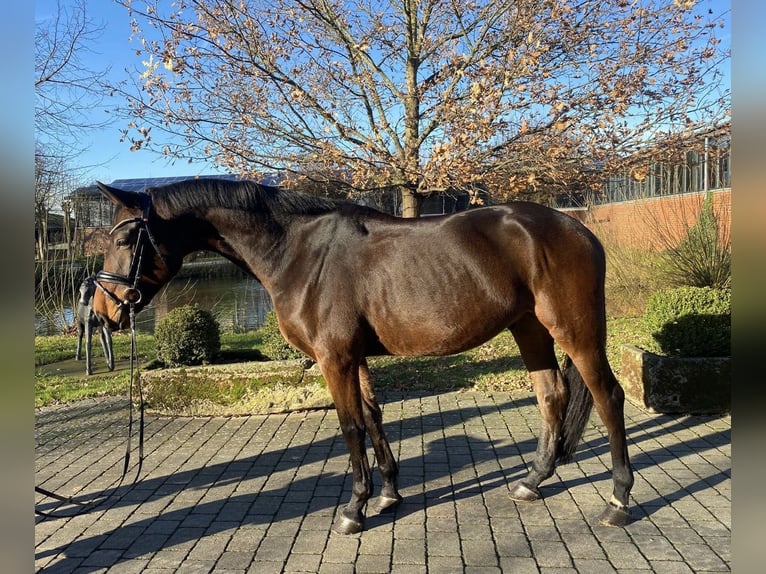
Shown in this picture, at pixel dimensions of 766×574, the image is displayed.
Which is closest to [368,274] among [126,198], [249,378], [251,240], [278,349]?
[251,240]

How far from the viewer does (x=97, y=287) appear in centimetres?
303

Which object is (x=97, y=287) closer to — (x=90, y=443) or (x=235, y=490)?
(x=235, y=490)

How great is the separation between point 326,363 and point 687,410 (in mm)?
3983

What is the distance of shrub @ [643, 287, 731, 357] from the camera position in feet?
16.9

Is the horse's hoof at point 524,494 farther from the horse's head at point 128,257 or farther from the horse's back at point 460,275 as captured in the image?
the horse's head at point 128,257

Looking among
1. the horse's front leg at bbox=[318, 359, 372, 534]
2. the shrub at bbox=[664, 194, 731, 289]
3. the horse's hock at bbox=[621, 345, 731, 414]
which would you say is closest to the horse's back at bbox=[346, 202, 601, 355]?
the horse's front leg at bbox=[318, 359, 372, 534]

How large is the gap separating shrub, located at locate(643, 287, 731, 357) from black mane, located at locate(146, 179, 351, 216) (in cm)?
396

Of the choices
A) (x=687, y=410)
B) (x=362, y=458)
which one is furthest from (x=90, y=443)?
(x=687, y=410)

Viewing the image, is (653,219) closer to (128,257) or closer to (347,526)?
(347,526)

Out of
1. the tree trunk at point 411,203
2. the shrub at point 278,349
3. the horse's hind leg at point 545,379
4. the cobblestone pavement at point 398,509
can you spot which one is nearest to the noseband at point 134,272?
the cobblestone pavement at point 398,509

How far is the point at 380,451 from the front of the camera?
3.44m

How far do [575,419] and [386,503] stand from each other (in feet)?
4.77

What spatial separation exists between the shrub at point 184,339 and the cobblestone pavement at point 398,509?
70 cm
